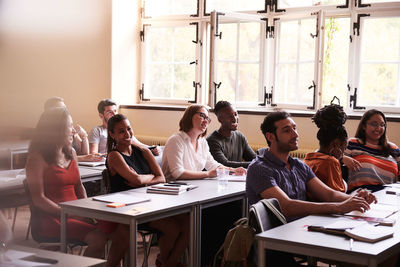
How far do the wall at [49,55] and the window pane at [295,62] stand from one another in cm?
517

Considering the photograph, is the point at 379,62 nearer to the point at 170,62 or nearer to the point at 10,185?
the point at 170,62

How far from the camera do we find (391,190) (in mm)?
3441

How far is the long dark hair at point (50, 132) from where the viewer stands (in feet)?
0.89

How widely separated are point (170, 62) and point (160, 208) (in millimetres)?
3795

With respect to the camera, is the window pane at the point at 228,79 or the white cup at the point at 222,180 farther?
the window pane at the point at 228,79

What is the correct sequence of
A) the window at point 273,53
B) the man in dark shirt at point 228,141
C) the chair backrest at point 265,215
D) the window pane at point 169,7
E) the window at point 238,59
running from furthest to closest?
the window pane at point 169,7
the window at point 238,59
the window at point 273,53
the man in dark shirt at point 228,141
the chair backrest at point 265,215

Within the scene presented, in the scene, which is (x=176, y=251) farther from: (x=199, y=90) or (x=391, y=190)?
(x=199, y=90)

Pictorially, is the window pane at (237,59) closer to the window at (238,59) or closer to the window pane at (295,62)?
the window at (238,59)

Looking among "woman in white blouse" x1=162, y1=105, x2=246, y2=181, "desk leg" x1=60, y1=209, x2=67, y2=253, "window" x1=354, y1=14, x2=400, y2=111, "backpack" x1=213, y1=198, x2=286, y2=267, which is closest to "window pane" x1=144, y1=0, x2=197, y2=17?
"window" x1=354, y1=14, x2=400, y2=111

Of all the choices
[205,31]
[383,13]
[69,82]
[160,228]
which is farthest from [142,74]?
[69,82]

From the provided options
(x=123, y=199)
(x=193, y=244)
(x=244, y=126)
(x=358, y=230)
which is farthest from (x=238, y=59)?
(x=358, y=230)

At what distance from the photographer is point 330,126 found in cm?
329

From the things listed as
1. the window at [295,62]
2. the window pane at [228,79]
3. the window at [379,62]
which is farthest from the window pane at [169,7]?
the window at [379,62]

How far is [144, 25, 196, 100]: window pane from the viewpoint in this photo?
242 inches
